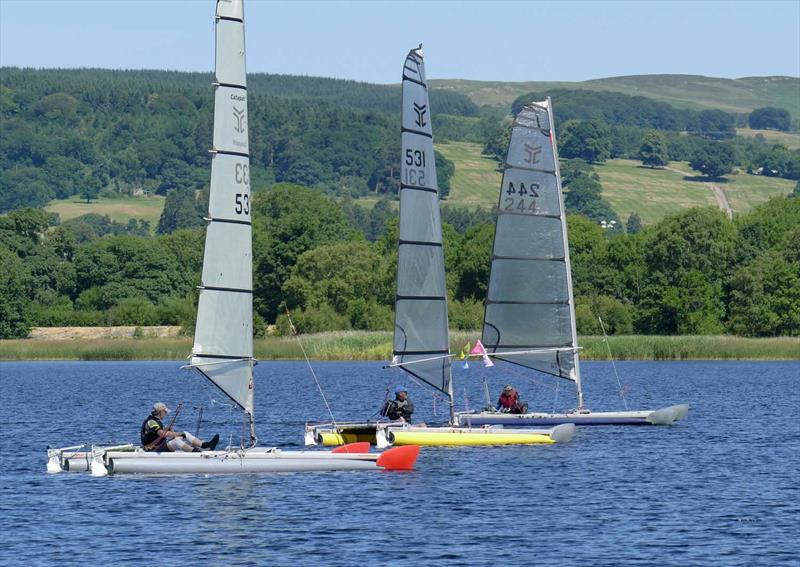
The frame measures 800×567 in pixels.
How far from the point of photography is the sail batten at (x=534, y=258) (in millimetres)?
53594

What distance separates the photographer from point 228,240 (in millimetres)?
38656

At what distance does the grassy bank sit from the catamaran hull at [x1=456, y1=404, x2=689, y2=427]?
41293 millimetres

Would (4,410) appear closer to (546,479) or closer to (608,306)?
(546,479)

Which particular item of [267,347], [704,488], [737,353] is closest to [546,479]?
[704,488]

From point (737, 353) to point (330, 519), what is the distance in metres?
77.4

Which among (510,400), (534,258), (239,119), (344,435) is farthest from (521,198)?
(239,119)

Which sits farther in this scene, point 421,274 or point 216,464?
point 421,274

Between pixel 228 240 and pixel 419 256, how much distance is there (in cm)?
983

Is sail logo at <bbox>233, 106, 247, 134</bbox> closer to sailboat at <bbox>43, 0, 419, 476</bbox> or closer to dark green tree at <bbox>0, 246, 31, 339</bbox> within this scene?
sailboat at <bbox>43, 0, 419, 476</bbox>

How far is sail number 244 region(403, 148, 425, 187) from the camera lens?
46.8m

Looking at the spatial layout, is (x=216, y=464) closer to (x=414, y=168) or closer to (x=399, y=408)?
(x=399, y=408)

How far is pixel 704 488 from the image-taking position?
3934cm

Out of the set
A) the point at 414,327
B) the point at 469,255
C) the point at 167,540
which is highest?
the point at 469,255

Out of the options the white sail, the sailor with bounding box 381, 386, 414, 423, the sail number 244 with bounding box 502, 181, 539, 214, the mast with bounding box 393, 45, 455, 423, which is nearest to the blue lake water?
the white sail
